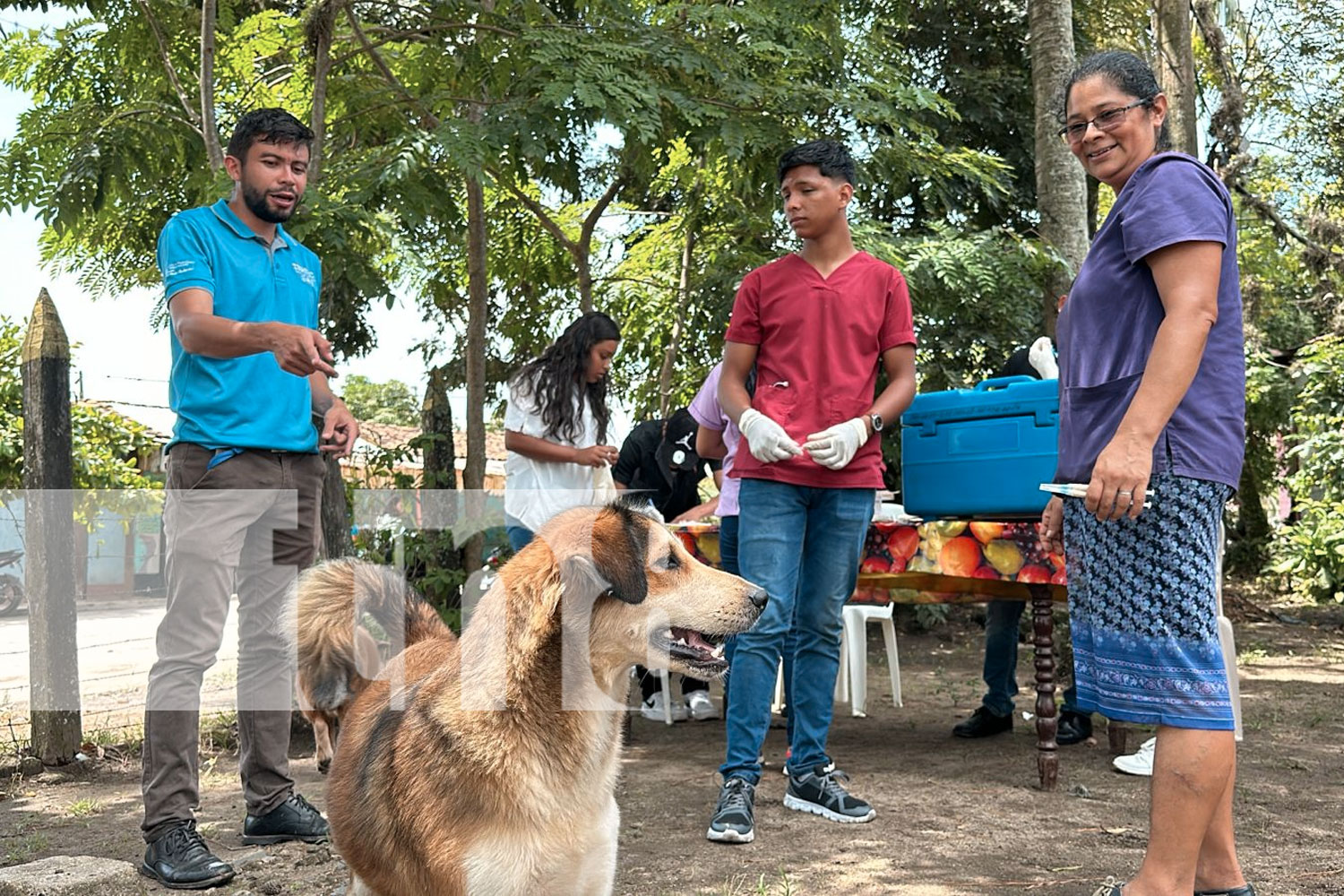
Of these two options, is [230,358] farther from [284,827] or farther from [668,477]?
[668,477]

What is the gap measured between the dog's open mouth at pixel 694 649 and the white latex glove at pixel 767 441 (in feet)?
3.42

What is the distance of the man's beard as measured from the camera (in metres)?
4.03

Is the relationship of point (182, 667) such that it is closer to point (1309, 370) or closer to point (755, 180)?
point (755, 180)

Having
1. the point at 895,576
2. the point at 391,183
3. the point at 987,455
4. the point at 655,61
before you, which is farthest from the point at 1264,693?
the point at 391,183

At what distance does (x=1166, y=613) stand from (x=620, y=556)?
135 cm

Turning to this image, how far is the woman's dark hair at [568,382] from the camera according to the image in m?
5.79

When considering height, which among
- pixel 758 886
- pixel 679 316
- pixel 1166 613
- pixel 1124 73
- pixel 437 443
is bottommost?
pixel 758 886

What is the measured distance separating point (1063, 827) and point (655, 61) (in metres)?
4.22

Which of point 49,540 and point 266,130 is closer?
point 266,130

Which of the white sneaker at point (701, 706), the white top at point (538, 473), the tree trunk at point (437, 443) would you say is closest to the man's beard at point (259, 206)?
the white top at point (538, 473)

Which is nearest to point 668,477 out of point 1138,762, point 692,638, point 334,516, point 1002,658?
point 334,516

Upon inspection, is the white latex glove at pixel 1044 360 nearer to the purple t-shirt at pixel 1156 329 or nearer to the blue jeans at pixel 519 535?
the purple t-shirt at pixel 1156 329

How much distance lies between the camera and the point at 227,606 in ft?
12.9

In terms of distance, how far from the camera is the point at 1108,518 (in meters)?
2.81
